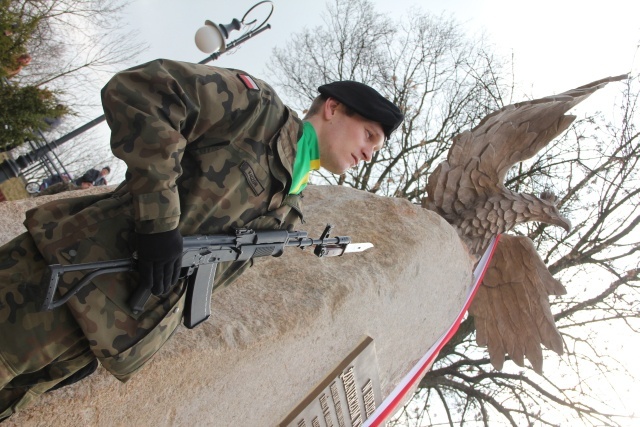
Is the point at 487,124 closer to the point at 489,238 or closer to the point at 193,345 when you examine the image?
the point at 489,238

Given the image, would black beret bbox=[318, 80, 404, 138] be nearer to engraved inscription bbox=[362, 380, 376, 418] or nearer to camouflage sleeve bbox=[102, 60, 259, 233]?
camouflage sleeve bbox=[102, 60, 259, 233]

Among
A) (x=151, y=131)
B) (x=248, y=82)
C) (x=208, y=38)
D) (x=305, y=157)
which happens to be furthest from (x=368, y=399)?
(x=208, y=38)

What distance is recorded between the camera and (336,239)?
7.80 ft

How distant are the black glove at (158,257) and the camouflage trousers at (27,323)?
0.30 metres

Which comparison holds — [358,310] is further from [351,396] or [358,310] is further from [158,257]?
[158,257]

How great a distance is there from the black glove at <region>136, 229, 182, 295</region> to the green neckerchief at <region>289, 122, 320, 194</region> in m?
0.54

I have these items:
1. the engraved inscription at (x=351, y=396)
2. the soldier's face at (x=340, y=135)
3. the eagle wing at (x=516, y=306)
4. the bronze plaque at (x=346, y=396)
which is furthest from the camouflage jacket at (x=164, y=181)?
the eagle wing at (x=516, y=306)

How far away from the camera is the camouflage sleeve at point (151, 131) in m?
1.32

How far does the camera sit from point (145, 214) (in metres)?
1.34

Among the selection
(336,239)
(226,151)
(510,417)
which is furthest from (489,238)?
(510,417)

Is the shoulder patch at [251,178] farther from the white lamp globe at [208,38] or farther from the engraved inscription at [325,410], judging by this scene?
the white lamp globe at [208,38]

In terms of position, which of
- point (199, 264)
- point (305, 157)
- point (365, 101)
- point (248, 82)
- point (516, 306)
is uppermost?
point (248, 82)

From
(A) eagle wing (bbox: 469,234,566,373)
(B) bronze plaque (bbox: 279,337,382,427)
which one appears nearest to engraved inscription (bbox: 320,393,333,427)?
(B) bronze plaque (bbox: 279,337,382,427)

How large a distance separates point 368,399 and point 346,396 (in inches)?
8.8
